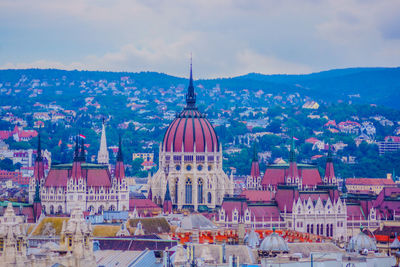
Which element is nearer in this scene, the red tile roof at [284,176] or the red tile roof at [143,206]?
the red tile roof at [143,206]

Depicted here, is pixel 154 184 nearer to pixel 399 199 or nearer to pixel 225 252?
pixel 399 199

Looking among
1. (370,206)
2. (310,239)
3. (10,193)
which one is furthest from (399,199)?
(10,193)

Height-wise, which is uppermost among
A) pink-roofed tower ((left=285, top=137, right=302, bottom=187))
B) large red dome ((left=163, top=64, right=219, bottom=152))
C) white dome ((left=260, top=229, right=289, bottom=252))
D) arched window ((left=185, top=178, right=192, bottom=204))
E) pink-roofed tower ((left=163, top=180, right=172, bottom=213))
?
large red dome ((left=163, top=64, right=219, bottom=152))

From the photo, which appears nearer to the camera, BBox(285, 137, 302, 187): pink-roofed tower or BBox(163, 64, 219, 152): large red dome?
BBox(285, 137, 302, 187): pink-roofed tower

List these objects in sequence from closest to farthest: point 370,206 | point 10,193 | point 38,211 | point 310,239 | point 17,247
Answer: point 17,247 → point 310,239 → point 38,211 → point 370,206 → point 10,193

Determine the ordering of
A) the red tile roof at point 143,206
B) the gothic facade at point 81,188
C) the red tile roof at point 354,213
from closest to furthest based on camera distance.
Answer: the gothic facade at point 81,188 → the red tile roof at point 354,213 → the red tile roof at point 143,206

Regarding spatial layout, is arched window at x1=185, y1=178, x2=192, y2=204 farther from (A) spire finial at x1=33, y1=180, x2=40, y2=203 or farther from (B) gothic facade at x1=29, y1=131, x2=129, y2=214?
(A) spire finial at x1=33, y1=180, x2=40, y2=203

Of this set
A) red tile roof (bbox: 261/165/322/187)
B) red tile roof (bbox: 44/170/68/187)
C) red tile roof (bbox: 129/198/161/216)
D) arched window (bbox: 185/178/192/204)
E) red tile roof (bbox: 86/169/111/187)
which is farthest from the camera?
arched window (bbox: 185/178/192/204)

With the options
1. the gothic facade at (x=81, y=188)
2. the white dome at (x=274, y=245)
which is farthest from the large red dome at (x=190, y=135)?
the white dome at (x=274, y=245)

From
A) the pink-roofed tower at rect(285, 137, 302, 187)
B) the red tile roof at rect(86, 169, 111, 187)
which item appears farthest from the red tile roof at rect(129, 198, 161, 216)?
the pink-roofed tower at rect(285, 137, 302, 187)

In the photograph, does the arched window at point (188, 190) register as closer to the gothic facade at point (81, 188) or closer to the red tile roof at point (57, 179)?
the gothic facade at point (81, 188)

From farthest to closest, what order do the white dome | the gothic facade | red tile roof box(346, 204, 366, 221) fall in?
red tile roof box(346, 204, 366, 221) → the gothic facade → the white dome
